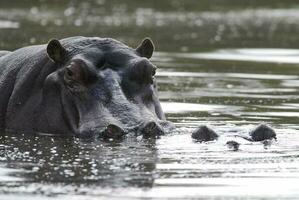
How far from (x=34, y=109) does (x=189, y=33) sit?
12372 millimetres

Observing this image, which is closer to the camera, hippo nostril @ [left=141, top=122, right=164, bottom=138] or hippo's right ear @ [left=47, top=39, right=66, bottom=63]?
hippo nostril @ [left=141, top=122, right=164, bottom=138]

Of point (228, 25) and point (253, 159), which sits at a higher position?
point (228, 25)

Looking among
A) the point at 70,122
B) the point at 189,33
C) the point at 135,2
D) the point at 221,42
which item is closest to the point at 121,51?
the point at 70,122

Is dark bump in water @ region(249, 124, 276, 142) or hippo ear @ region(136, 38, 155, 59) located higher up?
hippo ear @ region(136, 38, 155, 59)

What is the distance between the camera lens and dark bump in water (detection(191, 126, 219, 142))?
7.70 meters

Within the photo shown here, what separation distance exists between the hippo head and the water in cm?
16

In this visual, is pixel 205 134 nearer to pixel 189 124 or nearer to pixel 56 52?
pixel 189 124

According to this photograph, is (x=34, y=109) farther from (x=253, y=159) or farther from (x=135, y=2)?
(x=135, y=2)

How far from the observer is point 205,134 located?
772 cm

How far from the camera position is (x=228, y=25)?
904 inches

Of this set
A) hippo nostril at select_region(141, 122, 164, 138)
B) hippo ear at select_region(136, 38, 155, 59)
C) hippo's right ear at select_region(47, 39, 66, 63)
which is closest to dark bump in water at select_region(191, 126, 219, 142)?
hippo nostril at select_region(141, 122, 164, 138)

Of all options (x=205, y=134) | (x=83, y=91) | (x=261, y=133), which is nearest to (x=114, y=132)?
(x=205, y=134)

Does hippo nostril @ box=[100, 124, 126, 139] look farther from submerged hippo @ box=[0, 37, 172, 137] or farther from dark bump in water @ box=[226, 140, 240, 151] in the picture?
dark bump in water @ box=[226, 140, 240, 151]

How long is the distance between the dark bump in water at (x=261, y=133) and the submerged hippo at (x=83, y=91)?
2.31 ft
